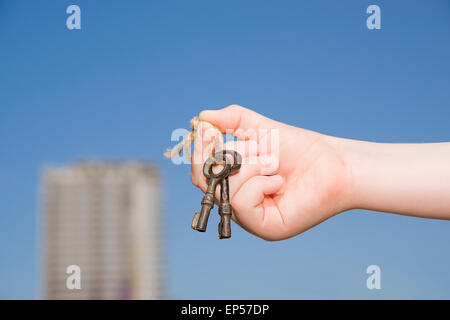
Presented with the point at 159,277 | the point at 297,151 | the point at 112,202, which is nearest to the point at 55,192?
the point at 112,202

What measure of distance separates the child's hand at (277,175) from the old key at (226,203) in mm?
62

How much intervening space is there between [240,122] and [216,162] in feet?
1.23

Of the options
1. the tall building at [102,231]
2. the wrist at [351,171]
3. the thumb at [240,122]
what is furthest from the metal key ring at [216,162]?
the tall building at [102,231]

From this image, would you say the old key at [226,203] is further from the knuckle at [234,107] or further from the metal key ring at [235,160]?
the knuckle at [234,107]

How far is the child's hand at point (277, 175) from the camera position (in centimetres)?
277

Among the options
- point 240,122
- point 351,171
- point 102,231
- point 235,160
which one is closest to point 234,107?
point 240,122

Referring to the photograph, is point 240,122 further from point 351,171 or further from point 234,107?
point 351,171

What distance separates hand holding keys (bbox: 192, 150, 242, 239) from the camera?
2566 millimetres

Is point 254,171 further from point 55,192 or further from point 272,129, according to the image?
point 55,192

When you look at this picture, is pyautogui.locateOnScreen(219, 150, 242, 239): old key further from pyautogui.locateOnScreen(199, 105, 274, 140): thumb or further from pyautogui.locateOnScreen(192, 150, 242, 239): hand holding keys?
pyautogui.locateOnScreen(199, 105, 274, 140): thumb

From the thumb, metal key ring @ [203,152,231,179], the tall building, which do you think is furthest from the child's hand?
the tall building

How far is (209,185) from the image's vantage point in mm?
2641

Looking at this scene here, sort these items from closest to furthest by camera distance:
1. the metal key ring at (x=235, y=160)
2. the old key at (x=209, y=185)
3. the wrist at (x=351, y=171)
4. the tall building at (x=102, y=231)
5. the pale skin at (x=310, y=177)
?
1. the old key at (x=209, y=185)
2. the metal key ring at (x=235, y=160)
3. the pale skin at (x=310, y=177)
4. the wrist at (x=351, y=171)
5. the tall building at (x=102, y=231)
